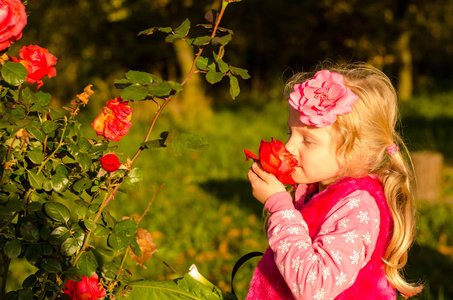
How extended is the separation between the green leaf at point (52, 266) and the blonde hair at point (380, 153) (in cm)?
98

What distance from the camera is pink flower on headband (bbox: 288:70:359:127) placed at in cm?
189

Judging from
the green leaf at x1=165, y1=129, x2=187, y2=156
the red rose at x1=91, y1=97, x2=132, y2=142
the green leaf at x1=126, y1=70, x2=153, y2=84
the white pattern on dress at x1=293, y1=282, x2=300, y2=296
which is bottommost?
the white pattern on dress at x1=293, y1=282, x2=300, y2=296

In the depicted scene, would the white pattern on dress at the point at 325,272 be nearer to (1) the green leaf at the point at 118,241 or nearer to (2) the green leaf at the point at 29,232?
(1) the green leaf at the point at 118,241

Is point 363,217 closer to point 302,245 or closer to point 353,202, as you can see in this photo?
point 353,202

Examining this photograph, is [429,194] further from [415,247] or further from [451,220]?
[415,247]

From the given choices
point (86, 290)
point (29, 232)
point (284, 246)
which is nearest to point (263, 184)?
point (284, 246)

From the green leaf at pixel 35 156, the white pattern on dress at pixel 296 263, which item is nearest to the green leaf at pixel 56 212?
the green leaf at pixel 35 156

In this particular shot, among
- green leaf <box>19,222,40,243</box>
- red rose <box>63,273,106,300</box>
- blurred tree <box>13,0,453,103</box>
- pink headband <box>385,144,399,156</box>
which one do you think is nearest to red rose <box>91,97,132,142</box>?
green leaf <box>19,222,40,243</box>

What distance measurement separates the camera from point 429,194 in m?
5.93

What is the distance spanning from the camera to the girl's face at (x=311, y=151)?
197 cm

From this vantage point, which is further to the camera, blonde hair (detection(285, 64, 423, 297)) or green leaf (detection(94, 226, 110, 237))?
blonde hair (detection(285, 64, 423, 297))

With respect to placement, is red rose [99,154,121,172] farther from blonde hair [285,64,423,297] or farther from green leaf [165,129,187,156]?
blonde hair [285,64,423,297]

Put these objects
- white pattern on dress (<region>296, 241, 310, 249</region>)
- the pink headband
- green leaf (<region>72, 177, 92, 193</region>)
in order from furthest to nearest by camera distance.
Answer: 1. the pink headband
2. white pattern on dress (<region>296, 241, 310, 249</region>)
3. green leaf (<region>72, 177, 92, 193</region>)

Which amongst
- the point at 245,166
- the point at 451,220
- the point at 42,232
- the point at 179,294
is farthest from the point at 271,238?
the point at 245,166
